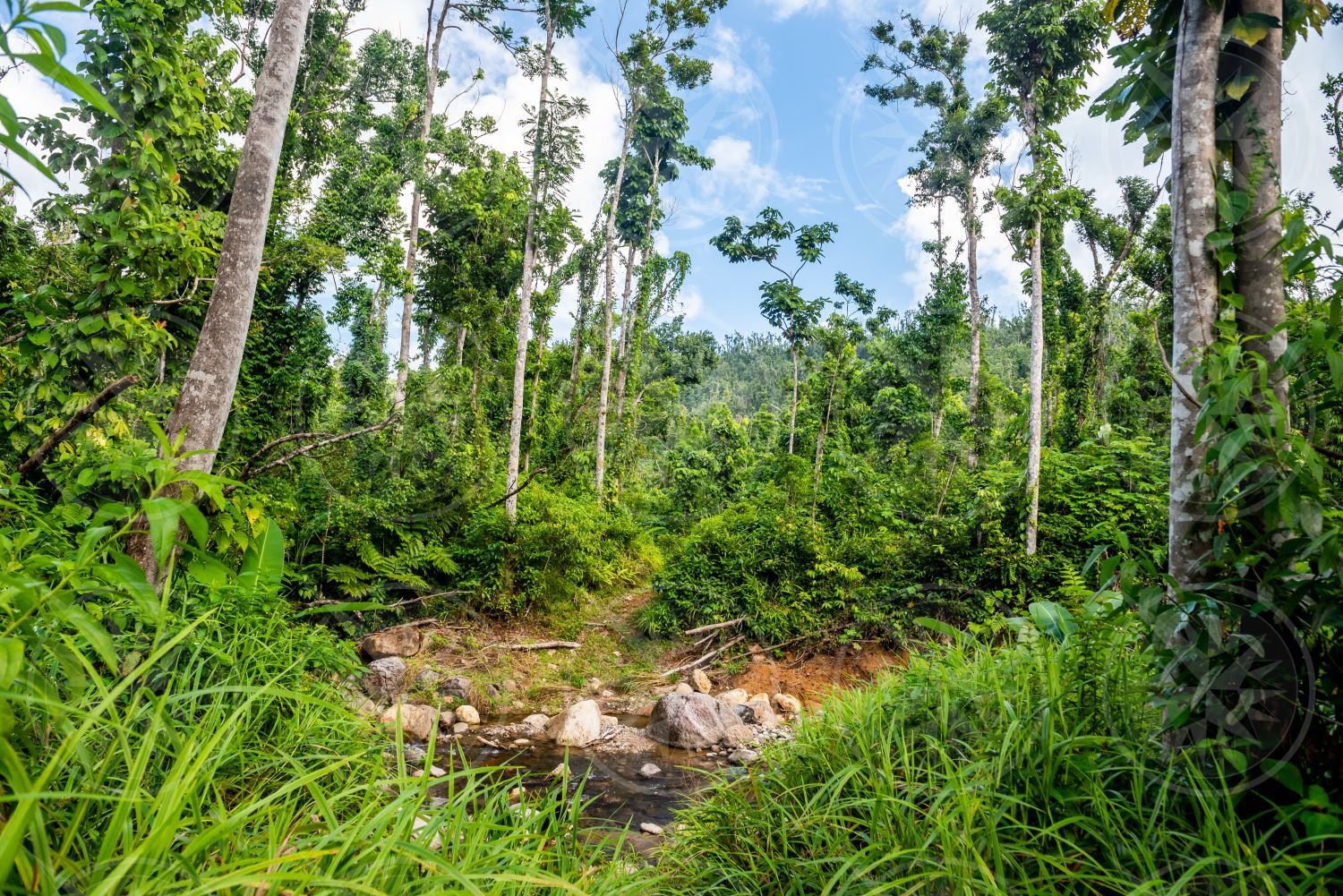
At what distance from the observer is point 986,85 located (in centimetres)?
1109

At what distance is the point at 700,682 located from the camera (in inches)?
278

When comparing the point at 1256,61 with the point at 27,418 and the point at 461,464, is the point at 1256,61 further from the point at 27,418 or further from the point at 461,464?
the point at 461,464

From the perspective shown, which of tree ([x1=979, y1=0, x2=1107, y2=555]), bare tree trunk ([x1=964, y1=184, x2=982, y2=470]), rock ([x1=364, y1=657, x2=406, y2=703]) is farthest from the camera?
bare tree trunk ([x1=964, y1=184, x2=982, y2=470])

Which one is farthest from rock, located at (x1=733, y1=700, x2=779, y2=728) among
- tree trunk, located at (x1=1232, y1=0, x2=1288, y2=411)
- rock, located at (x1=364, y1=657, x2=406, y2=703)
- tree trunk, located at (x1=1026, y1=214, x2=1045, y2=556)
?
tree trunk, located at (x1=1232, y1=0, x2=1288, y2=411)

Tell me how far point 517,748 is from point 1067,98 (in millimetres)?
12202

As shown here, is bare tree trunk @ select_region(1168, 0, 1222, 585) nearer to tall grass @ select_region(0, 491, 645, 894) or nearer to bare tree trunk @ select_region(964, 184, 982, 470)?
tall grass @ select_region(0, 491, 645, 894)

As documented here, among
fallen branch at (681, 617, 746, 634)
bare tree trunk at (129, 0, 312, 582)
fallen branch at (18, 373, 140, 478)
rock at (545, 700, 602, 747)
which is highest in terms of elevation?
bare tree trunk at (129, 0, 312, 582)

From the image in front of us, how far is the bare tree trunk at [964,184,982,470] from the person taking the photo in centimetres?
1308

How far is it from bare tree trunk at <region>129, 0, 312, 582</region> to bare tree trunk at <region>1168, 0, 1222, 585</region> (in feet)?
12.0

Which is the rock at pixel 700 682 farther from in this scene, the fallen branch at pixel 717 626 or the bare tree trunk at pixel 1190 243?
the bare tree trunk at pixel 1190 243

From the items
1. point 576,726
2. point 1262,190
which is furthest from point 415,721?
point 1262,190

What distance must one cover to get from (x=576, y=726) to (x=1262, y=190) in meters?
5.73

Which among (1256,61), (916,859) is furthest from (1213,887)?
(1256,61)

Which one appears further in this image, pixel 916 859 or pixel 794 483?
pixel 794 483
